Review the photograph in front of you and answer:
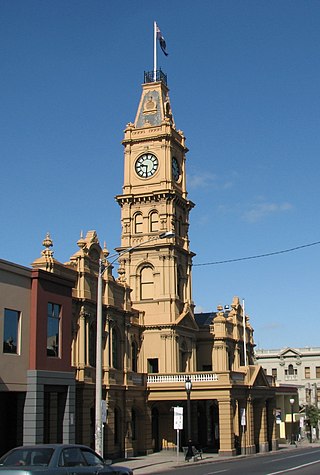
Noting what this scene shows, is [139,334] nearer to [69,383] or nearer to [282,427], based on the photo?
[69,383]

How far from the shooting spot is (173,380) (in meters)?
53.8

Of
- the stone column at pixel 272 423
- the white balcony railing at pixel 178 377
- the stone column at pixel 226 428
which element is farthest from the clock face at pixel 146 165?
the stone column at pixel 272 423

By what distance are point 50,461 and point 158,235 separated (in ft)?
149

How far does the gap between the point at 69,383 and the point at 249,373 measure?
27.2 m

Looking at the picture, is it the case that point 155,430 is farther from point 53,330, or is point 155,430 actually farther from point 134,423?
point 53,330

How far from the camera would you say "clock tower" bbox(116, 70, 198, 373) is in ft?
191

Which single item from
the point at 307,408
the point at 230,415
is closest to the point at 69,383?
the point at 230,415

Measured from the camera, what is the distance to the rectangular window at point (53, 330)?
32.2m

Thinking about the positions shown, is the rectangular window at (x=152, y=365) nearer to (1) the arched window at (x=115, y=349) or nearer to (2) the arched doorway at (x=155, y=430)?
(2) the arched doorway at (x=155, y=430)

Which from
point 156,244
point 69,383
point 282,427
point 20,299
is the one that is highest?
point 156,244

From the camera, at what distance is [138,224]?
62406 millimetres

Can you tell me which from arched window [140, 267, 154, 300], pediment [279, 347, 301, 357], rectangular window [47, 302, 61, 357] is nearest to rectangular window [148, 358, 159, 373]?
arched window [140, 267, 154, 300]

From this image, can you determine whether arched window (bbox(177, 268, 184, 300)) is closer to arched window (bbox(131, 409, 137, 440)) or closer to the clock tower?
the clock tower

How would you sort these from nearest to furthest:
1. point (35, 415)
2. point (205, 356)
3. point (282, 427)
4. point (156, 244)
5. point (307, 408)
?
point (35, 415) < point (156, 244) < point (205, 356) < point (282, 427) < point (307, 408)
